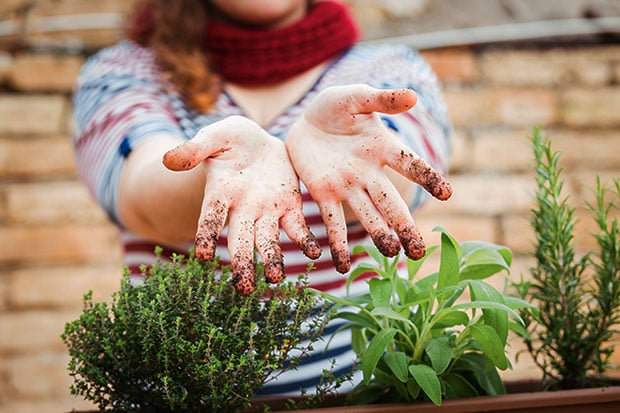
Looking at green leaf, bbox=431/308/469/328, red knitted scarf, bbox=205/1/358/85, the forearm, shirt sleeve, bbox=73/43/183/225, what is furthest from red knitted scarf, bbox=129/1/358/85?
green leaf, bbox=431/308/469/328

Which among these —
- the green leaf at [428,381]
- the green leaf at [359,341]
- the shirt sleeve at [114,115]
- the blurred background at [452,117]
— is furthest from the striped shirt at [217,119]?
the blurred background at [452,117]

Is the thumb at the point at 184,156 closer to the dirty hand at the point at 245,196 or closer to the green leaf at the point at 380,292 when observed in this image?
the dirty hand at the point at 245,196

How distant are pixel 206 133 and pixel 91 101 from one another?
2.08ft

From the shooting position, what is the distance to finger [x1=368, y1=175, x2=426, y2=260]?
1.67ft

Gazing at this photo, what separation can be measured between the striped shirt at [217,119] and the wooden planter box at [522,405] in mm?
373

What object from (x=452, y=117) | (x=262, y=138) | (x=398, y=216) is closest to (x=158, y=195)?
(x=262, y=138)

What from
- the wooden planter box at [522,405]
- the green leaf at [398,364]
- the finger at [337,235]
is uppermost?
the finger at [337,235]

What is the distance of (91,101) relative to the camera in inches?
42.8

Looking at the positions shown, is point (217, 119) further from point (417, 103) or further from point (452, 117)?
point (452, 117)

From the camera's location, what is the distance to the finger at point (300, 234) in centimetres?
50

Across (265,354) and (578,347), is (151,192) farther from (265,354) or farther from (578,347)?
(578,347)

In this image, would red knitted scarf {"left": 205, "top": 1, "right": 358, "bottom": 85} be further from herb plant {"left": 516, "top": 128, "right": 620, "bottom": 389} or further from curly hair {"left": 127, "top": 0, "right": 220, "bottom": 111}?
herb plant {"left": 516, "top": 128, "right": 620, "bottom": 389}

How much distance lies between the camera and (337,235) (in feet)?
1.74

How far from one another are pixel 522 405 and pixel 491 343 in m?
0.06
